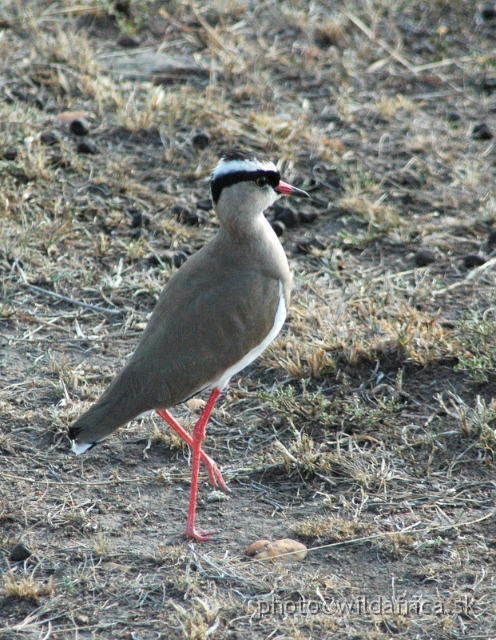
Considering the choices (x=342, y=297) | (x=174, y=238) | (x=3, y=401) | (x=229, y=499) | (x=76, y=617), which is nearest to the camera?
(x=76, y=617)

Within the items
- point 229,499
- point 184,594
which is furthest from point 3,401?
point 184,594

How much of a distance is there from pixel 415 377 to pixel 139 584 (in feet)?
6.68

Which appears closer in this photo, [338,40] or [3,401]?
[3,401]

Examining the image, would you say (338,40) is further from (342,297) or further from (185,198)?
(342,297)

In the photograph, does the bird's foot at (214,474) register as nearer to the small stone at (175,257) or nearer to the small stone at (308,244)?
the small stone at (175,257)

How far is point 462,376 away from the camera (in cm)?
496

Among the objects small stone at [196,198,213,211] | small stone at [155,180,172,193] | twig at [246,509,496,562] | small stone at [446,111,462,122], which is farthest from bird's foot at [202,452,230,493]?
small stone at [446,111,462,122]

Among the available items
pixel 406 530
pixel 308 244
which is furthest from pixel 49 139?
pixel 406 530

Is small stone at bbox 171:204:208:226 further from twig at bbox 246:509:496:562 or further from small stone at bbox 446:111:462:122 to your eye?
twig at bbox 246:509:496:562

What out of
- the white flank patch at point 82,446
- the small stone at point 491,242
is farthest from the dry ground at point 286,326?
the white flank patch at point 82,446

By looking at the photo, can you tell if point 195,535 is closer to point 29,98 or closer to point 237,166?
→ point 237,166

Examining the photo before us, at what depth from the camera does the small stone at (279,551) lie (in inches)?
153

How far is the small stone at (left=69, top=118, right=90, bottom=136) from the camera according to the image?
23.2ft

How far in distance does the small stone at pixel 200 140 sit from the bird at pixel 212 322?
2.52 meters
